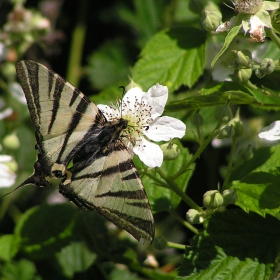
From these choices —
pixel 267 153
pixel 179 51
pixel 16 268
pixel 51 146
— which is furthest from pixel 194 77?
pixel 16 268

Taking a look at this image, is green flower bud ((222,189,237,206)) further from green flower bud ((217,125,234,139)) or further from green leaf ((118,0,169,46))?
green leaf ((118,0,169,46))

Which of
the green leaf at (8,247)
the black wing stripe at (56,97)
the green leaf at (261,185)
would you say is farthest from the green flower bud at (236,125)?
the green leaf at (8,247)

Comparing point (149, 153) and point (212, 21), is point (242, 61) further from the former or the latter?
point (149, 153)

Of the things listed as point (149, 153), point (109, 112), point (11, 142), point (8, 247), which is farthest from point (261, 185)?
point (11, 142)

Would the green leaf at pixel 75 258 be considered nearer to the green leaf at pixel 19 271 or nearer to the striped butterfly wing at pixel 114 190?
the green leaf at pixel 19 271

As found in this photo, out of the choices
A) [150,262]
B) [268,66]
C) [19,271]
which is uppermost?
[268,66]

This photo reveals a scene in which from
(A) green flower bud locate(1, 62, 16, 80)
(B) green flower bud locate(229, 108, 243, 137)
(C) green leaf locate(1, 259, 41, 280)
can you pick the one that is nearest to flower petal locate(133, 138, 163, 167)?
(B) green flower bud locate(229, 108, 243, 137)
